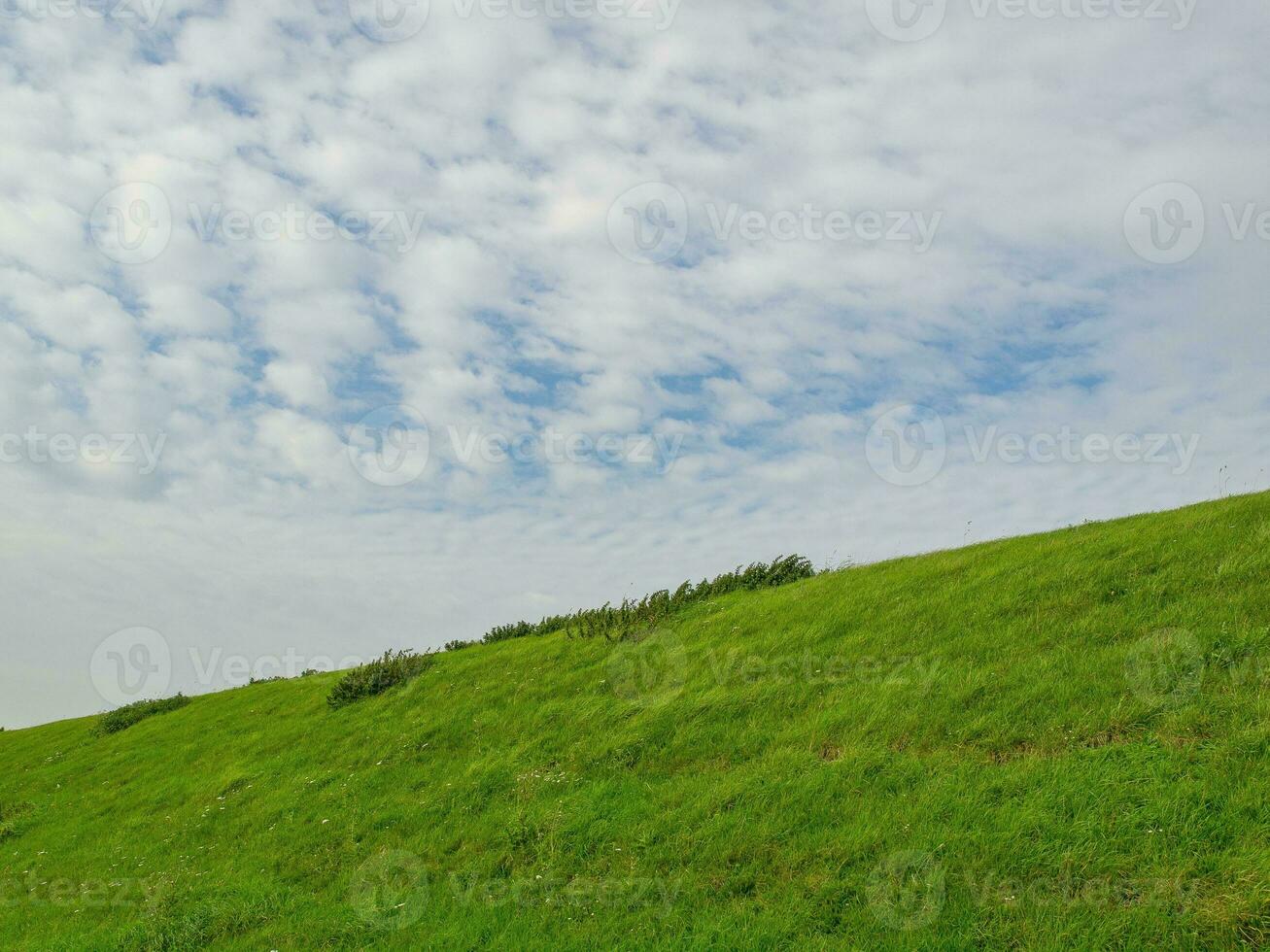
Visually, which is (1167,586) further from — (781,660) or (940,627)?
(781,660)

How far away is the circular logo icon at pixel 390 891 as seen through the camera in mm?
10555

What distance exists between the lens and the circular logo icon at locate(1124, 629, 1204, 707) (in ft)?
36.6

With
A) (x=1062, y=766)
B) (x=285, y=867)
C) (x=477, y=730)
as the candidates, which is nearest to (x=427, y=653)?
(x=477, y=730)

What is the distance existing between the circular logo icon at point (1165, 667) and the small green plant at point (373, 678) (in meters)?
19.1

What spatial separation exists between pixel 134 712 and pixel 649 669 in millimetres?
26611

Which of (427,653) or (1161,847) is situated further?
(427,653)

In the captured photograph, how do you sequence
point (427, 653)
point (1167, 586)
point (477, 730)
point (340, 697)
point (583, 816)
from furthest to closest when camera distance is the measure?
point (427, 653) < point (340, 697) < point (477, 730) < point (1167, 586) < point (583, 816)

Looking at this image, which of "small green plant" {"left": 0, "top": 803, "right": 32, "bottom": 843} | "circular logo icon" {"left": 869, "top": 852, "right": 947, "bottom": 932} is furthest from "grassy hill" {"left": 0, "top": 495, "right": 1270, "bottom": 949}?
"small green plant" {"left": 0, "top": 803, "right": 32, "bottom": 843}

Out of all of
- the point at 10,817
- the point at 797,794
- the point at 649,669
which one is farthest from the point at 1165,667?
the point at 10,817

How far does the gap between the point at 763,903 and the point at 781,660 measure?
7.50 meters

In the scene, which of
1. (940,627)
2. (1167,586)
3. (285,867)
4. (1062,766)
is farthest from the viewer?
(940,627)

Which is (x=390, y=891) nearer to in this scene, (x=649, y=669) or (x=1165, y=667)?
(x=649, y=669)

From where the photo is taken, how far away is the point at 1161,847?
838cm

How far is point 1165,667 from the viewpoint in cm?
1179
